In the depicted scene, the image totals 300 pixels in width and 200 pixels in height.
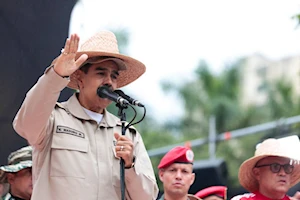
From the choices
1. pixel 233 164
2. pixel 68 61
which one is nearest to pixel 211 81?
pixel 233 164

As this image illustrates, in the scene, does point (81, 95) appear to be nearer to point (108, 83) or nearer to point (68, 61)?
point (108, 83)

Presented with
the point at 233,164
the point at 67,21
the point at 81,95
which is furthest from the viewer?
the point at 233,164

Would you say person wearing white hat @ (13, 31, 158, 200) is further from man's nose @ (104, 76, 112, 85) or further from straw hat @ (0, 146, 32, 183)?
straw hat @ (0, 146, 32, 183)

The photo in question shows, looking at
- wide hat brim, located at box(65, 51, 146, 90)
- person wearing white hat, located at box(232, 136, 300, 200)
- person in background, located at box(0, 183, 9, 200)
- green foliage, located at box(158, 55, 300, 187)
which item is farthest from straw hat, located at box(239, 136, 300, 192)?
green foliage, located at box(158, 55, 300, 187)

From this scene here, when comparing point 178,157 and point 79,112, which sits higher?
point 79,112

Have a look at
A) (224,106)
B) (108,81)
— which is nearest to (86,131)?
(108,81)

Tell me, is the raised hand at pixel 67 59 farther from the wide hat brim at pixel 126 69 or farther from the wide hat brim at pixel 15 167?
the wide hat brim at pixel 15 167

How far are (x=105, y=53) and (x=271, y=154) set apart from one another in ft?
4.55

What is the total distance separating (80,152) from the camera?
3.06 m

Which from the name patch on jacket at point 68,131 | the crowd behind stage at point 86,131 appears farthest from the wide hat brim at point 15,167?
the name patch on jacket at point 68,131

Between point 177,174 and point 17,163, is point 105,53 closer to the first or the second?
point 17,163

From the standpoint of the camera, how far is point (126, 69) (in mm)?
3439

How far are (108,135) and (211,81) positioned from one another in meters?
23.3

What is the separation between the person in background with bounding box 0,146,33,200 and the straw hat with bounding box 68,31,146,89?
2.71 ft
